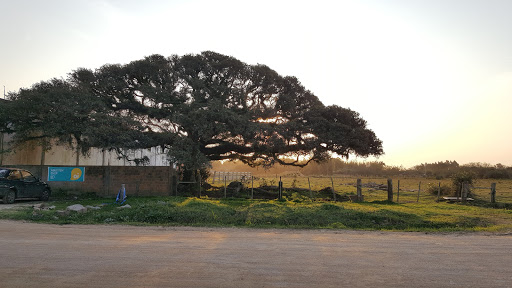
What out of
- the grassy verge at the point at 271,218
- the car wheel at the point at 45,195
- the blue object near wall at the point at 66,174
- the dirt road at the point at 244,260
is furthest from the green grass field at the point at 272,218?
the blue object near wall at the point at 66,174

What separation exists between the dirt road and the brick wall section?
401 inches

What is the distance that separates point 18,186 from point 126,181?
5.31m

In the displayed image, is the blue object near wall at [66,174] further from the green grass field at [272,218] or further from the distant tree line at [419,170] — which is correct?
the distant tree line at [419,170]

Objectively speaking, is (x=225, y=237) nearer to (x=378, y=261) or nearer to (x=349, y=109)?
(x=378, y=261)

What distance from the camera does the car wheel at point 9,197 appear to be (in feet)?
56.4

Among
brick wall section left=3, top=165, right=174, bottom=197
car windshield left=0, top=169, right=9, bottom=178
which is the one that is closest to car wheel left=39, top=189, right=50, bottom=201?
brick wall section left=3, top=165, right=174, bottom=197

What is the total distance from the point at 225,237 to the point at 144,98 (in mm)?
15897

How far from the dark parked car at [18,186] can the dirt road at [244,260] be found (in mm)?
8267

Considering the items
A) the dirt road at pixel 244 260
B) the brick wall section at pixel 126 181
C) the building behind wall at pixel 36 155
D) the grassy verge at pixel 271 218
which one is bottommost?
the grassy verge at pixel 271 218

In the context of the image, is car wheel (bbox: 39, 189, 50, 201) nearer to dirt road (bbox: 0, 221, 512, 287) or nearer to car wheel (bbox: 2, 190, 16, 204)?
car wheel (bbox: 2, 190, 16, 204)

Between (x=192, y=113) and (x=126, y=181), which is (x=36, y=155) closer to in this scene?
(x=126, y=181)

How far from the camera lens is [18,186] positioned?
17.9 m

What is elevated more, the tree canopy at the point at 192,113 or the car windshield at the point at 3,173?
the tree canopy at the point at 192,113

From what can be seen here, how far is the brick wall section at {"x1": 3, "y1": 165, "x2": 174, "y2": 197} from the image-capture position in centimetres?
2083
